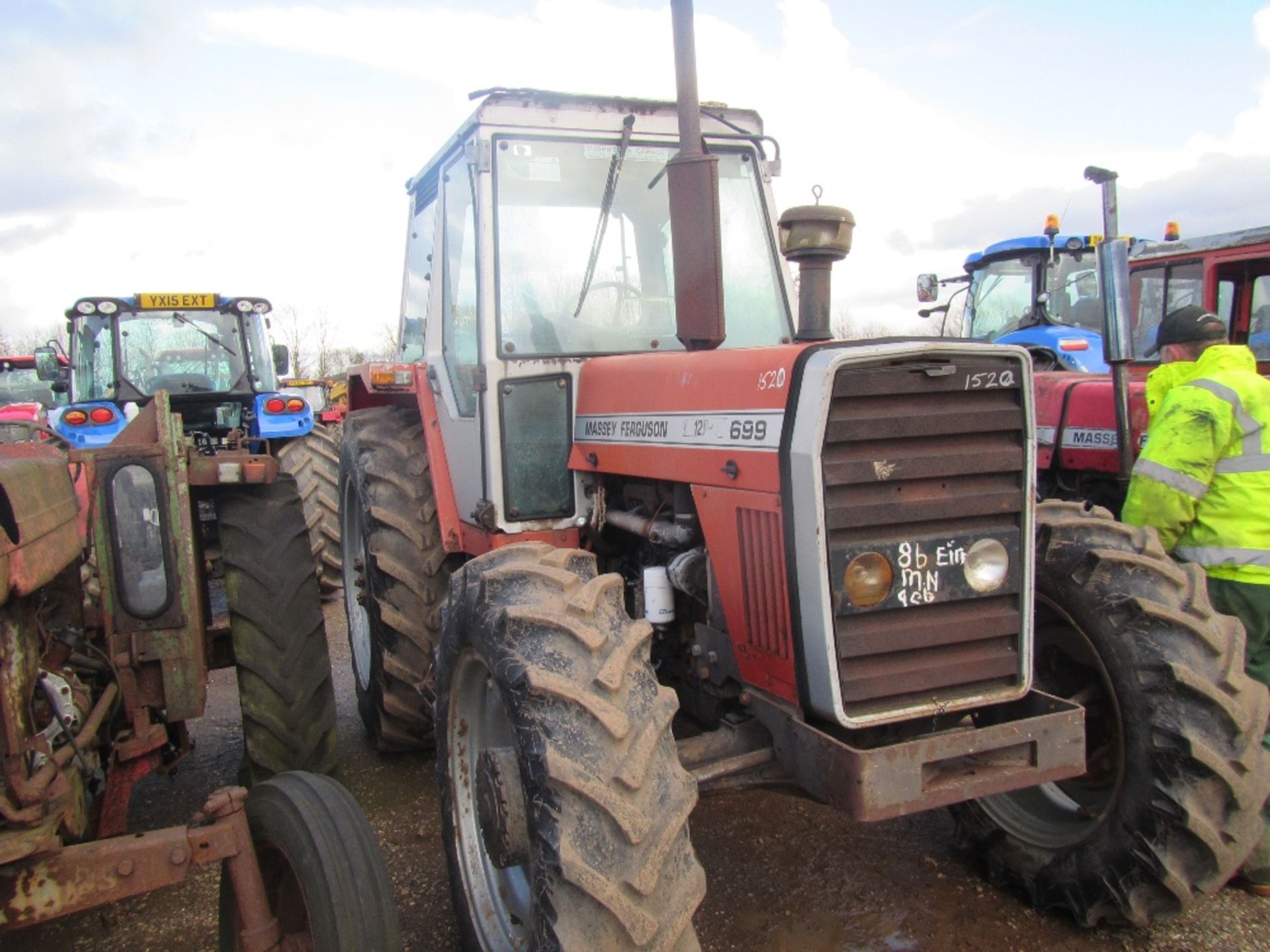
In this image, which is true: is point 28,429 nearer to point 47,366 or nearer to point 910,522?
point 910,522

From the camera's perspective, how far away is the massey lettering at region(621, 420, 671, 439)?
9.48 feet

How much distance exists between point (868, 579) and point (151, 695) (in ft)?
7.19

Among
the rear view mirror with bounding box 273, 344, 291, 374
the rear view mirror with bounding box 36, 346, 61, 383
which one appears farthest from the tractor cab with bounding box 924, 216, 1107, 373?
the rear view mirror with bounding box 36, 346, 61, 383

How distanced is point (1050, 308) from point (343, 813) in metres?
7.89

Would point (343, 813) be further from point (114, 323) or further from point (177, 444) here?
point (114, 323)

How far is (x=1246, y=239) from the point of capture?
6.01 m

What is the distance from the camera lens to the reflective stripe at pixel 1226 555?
3.36 m

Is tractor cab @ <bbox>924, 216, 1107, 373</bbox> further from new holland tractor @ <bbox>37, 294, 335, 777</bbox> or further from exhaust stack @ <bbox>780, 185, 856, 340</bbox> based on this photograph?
new holland tractor @ <bbox>37, 294, 335, 777</bbox>

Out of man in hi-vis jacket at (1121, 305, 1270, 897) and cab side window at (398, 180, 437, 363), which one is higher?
cab side window at (398, 180, 437, 363)

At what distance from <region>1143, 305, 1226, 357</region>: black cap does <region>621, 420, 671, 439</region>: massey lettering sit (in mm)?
2184

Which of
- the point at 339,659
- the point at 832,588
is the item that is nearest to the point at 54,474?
the point at 832,588

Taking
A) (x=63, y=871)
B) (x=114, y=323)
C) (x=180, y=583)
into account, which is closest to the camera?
(x=63, y=871)

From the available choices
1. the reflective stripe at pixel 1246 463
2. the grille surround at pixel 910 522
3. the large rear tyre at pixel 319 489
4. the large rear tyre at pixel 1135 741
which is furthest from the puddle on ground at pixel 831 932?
the large rear tyre at pixel 319 489

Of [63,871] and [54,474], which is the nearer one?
[63,871]
